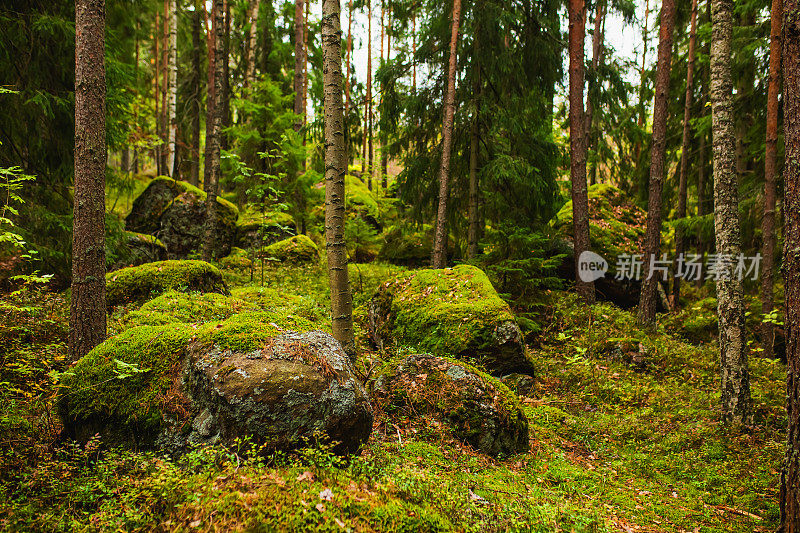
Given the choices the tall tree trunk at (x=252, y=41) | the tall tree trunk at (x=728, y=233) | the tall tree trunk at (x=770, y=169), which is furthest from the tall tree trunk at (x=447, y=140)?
the tall tree trunk at (x=252, y=41)

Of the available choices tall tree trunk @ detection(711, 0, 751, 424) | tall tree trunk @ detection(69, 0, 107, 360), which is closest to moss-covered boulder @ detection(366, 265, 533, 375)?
tall tree trunk @ detection(711, 0, 751, 424)

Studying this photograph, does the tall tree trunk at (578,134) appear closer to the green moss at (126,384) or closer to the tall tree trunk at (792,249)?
the tall tree trunk at (792,249)

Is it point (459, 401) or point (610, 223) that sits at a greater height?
point (610, 223)

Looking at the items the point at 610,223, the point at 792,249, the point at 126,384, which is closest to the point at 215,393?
the point at 126,384

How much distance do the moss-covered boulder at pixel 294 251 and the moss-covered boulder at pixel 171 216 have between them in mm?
1838

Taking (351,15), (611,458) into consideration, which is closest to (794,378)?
(611,458)

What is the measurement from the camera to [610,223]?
14.2 meters

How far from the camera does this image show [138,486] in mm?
3082

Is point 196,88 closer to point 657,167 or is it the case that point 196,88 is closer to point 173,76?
point 173,76

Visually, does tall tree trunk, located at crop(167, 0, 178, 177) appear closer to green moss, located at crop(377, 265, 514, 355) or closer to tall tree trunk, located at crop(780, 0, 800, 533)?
green moss, located at crop(377, 265, 514, 355)

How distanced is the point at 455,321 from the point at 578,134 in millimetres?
6680

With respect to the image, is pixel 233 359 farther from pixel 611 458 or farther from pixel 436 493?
pixel 611 458

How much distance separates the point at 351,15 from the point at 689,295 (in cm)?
2084

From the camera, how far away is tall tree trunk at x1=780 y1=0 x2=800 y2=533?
12.4 ft
